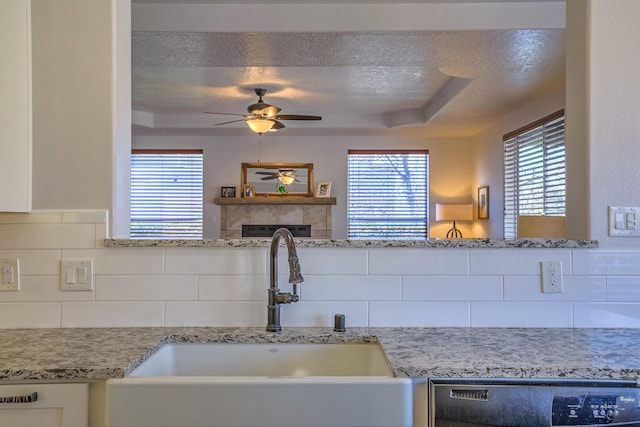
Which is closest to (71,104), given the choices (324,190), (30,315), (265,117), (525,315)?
(30,315)

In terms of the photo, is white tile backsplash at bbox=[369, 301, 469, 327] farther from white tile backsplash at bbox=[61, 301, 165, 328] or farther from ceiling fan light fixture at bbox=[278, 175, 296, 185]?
ceiling fan light fixture at bbox=[278, 175, 296, 185]

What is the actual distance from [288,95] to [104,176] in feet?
12.2

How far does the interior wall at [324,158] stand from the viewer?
21.4ft

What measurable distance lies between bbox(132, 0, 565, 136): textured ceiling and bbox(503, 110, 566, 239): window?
0.33 metres

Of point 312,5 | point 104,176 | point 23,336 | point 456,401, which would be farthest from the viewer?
point 312,5

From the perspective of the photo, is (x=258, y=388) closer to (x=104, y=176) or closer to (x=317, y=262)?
(x=317, y=262)

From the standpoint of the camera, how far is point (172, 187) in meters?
6.57

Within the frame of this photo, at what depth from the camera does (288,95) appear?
16.4 feet

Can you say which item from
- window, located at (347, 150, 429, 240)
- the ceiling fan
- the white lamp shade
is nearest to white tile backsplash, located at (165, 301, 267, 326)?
the ceiling fan

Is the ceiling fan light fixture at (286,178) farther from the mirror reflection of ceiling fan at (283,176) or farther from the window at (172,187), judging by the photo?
the window at (172,187)

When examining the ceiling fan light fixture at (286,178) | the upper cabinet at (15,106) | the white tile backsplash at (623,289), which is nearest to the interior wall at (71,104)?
the upper cabinet at (15,106)

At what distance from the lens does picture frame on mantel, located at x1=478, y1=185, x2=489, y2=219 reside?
5.83 meters

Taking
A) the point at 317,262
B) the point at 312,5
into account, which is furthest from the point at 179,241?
the point at 312,5

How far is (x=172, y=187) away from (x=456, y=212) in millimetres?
3916
